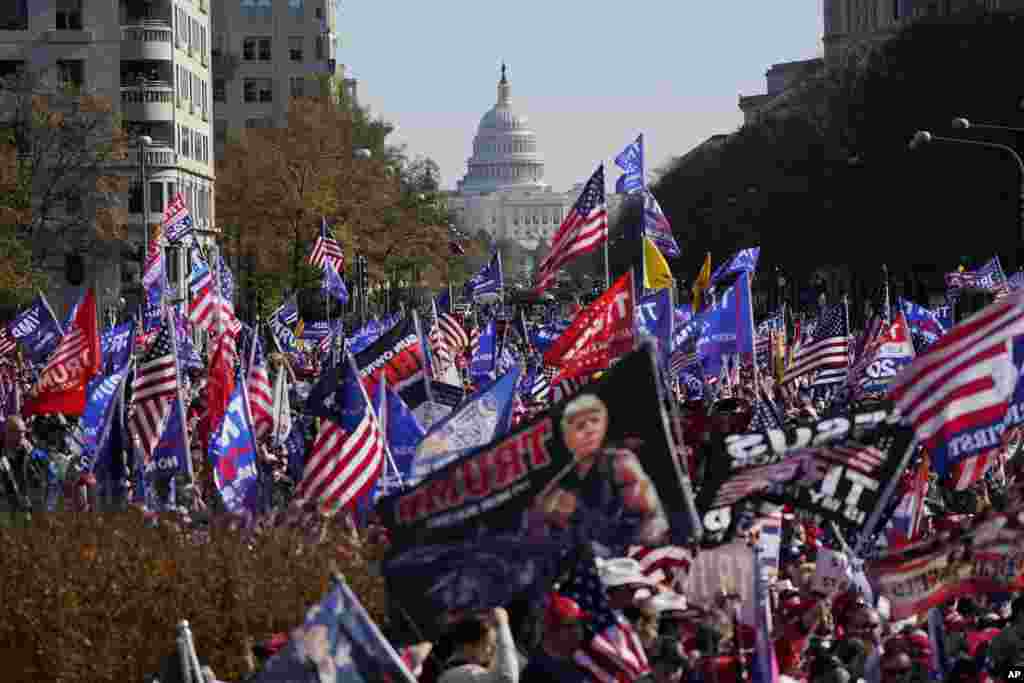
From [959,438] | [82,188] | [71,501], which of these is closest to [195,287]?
[71,501]

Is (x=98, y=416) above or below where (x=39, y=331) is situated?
below

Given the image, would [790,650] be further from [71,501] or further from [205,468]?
[205,468]

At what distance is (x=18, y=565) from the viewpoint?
14109 millimetres

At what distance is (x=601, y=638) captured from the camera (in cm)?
1009

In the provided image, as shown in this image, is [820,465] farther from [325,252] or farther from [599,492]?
[325,252]

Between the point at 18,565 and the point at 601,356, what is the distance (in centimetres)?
879

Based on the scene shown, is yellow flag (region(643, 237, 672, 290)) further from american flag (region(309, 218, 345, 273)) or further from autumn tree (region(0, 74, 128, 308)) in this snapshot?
autumn tree (region(0, 74, 128, 308))

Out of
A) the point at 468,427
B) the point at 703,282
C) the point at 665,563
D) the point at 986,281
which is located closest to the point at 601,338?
the point at 468,427

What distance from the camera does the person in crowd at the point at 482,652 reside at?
9484mm

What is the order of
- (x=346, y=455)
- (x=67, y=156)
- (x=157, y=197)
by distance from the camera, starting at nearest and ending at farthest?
(x=346, y=455), (x=67, y=156), (x=157, y=197)

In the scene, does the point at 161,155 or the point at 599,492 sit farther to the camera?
the point at 161,155

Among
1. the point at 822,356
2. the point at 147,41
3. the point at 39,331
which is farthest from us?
the point at 147,41

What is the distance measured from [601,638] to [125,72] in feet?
263

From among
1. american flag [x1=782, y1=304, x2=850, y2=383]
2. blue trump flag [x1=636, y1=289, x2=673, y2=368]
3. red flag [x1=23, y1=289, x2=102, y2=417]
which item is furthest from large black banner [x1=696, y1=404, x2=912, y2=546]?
american flag [x1=782, y1=304, x2=850, y2=383]
